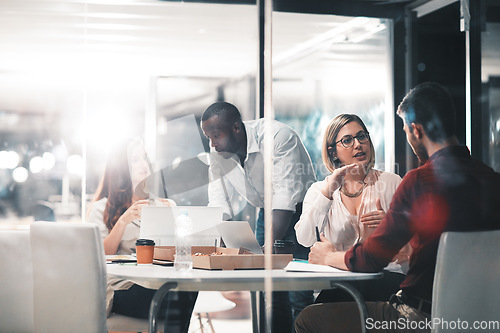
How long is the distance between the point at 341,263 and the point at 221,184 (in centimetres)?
173

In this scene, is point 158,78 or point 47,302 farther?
point 158,78

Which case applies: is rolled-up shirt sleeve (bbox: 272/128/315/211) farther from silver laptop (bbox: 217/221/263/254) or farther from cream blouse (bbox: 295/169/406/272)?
silver laptop (bbox: 217/221/263/254)

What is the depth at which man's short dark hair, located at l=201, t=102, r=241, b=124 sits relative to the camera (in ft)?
13.4

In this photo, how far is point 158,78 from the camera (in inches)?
161

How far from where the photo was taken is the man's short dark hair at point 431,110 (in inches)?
121

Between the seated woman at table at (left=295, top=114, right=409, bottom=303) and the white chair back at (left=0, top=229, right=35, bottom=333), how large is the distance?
138 centimetres

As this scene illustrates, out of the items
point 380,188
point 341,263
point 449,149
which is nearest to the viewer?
point 341,263

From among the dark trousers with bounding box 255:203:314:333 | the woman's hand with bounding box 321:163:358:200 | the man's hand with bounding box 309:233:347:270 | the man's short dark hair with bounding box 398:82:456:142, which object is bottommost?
the dark trousers with bounding box 255:203:314:333

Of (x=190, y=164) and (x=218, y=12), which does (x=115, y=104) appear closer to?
(x=190, y=164)

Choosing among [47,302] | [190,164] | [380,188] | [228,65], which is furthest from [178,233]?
[228,65]

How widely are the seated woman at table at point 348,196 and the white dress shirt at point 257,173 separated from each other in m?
0.24

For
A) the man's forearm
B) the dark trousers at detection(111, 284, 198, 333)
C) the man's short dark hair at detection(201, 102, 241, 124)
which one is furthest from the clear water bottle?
the man's short dark hair at detection(201, 102, 241, 124)

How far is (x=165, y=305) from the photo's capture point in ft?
10.8

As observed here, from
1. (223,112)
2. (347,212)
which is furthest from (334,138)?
(223,112)
